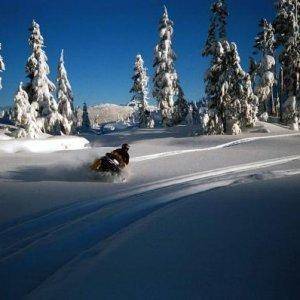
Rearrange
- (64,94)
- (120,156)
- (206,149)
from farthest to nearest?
(64,94), (206,149), (120,156)

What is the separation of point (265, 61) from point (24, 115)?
1144 inches

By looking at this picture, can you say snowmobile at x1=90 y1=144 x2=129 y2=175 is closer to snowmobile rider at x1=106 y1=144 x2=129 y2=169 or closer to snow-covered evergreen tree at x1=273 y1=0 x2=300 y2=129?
snowmobile rider at x1=106 y1=144 x2=129 y2=169

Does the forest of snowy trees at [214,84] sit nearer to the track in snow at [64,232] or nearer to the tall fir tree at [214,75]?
the tall fir tree at [214,75]

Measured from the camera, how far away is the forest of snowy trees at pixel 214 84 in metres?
33.8

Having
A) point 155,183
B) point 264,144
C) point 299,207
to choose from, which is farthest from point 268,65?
point 299,207

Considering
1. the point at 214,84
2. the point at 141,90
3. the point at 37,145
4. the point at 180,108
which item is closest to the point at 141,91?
the point at 141,90

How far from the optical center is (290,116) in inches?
1515

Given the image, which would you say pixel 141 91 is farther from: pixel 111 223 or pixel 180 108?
pixel 111 223

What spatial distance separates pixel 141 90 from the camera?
57.2 m

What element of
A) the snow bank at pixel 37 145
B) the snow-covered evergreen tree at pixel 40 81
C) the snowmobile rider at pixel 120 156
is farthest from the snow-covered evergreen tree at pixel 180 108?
the snowmobile rider at pixel 120 156

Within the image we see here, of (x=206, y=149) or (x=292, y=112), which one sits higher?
(x=292, y=112)

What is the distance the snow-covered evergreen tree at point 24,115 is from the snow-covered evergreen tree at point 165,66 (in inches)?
644

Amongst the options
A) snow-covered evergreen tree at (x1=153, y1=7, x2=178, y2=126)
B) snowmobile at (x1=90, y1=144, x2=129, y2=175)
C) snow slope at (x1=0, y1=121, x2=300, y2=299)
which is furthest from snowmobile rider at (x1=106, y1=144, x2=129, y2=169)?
snow-covered evergreen tree at (x1=153, y1=7, x2=178, y2=126)

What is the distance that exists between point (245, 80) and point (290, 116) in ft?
23.2
